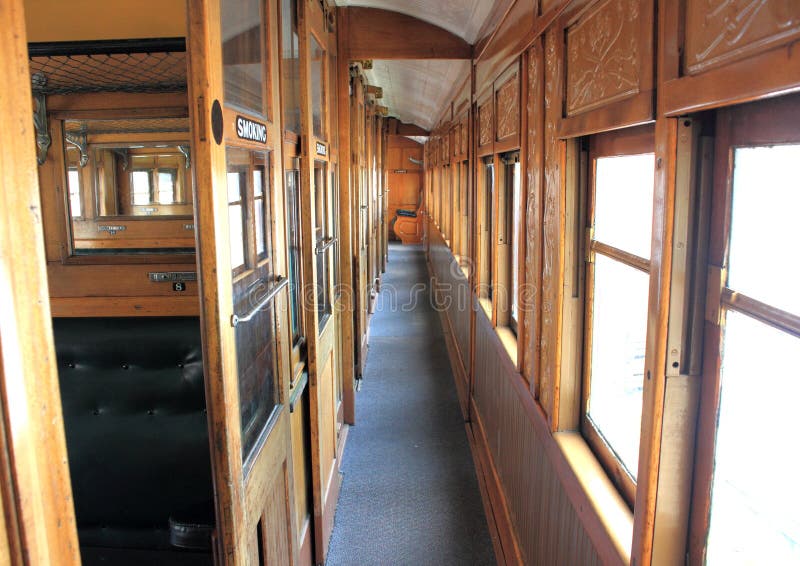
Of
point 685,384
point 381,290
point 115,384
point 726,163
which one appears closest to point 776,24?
point 726,163

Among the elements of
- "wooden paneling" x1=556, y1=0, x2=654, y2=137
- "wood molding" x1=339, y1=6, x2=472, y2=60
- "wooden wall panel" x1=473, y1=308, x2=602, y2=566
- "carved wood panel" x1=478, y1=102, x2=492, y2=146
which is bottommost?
"wooden wall panel" x1=473, y1=308, x2=602, y2=566

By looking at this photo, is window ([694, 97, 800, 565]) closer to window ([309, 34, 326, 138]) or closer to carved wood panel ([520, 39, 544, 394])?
carved wood panel ([520, 39, 544, 394])

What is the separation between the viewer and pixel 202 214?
1.39 m

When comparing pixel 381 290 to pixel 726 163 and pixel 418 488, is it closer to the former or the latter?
pixel 418 488

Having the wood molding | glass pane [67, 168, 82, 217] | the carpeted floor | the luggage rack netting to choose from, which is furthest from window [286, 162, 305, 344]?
the wood molding

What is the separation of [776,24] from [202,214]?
119 cm

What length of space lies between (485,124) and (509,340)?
1.64m

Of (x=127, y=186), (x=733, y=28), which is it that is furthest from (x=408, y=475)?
(x=733, y=28)

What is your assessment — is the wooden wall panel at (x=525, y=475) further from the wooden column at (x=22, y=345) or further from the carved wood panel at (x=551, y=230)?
the wooden column at (x=22, y=345)

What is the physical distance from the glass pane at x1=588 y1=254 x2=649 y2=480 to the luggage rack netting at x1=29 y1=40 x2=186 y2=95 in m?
1.93

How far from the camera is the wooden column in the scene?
71 centimetres

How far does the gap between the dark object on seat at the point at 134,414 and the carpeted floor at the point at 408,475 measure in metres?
1.22

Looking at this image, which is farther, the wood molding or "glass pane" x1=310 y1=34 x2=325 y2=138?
the wood molding

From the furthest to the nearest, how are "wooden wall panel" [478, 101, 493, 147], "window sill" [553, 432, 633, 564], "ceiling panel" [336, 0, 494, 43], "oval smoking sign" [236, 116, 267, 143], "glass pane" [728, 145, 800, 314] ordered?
"wooden wall panel" [478, 101, 493, 147]
"ceiling panel" [336, 0, 494, 43]
"oval smoking sign" [236, 116, 267, 143]
"window sill" [553, 432, 633, 564]
"glass pane" [728, 145, 800, 314]
